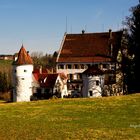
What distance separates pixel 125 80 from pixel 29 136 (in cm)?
3576

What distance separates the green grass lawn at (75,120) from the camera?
2245 centimetres

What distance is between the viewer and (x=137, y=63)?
5362 cm

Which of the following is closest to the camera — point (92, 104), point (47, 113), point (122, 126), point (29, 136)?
point (29, 136)

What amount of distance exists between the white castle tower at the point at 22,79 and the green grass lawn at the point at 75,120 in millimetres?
26338

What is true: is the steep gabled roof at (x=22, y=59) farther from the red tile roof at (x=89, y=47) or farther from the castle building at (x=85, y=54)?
the red tile roof at (x=89, y=47)

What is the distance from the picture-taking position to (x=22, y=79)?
216ft

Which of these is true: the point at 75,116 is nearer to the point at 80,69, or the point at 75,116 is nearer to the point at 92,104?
the point at 92,104

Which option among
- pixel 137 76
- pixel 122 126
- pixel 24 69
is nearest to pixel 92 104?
pixel 122 126

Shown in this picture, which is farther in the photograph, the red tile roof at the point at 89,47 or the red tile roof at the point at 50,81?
the red tile roof at the point at 89,47

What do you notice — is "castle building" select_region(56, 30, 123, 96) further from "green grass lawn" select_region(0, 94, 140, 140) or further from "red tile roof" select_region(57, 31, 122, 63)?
"green grass lawn" select_region(0, 94, 140, 140)

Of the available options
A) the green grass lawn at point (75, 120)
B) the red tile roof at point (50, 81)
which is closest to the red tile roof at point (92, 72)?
the red tile roof at point (50, 81)

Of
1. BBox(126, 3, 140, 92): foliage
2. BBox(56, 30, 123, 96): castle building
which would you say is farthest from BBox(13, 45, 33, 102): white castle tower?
BBox(126, 3, 140, 92): foliage

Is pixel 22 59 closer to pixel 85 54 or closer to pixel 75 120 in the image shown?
pixel 85 54

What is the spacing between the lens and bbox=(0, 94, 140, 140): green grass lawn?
22453 mm
